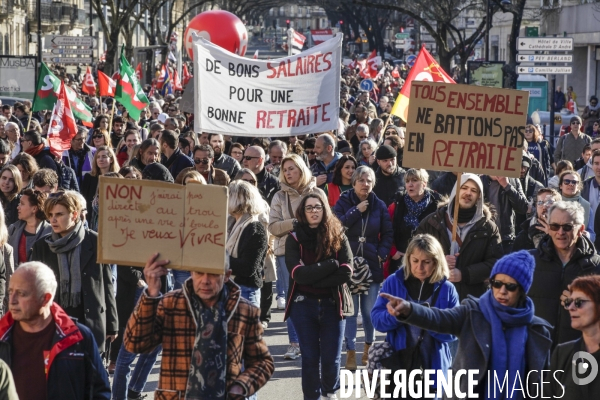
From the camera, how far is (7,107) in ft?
63.4

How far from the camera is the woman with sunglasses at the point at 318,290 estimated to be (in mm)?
6992

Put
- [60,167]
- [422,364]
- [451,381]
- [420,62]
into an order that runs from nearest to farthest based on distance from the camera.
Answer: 1. [451,381]
2. [422,364]
3. [60,167]
4. [420,62]

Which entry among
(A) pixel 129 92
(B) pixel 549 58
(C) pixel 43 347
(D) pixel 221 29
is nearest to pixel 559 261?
(C) pixel 43 347

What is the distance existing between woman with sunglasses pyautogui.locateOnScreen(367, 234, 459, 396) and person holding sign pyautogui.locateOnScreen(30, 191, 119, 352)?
1.84 metres

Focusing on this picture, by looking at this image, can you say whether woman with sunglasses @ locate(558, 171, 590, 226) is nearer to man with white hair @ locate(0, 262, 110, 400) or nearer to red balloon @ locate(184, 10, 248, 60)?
man with white hair @ locate(0, 262, 110, 400)

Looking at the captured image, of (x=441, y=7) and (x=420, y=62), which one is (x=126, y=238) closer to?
(x=420, y=62)

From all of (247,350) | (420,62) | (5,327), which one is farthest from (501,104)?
(420,62)

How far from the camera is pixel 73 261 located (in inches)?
260

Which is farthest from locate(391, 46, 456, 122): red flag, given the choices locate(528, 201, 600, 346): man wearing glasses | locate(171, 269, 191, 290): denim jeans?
locate(528, 201, 600, 346): man wearing glasses

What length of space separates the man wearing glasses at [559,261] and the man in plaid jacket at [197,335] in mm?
2052

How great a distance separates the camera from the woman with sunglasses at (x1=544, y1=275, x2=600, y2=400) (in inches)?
186

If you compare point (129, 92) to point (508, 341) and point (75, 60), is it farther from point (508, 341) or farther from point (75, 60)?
point (508, 341)

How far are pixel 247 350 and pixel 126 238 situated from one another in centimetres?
73

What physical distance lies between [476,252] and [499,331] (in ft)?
7.87
